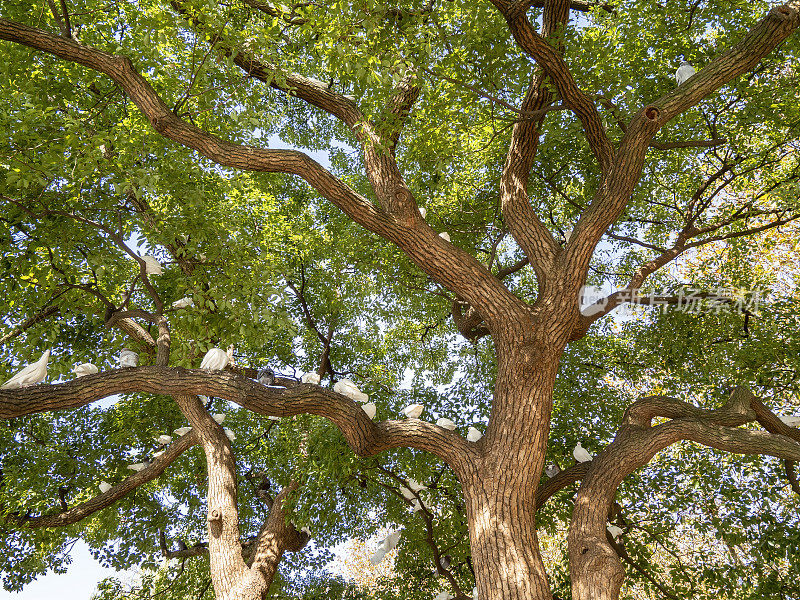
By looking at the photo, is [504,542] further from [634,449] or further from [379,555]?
[379,555]

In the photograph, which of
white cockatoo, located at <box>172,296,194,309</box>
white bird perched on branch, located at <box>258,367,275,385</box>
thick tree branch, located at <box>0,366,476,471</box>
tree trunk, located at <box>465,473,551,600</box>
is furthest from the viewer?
white bird perched on branch, located at <box>258,367,275,385</box>

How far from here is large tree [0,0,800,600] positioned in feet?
16.6

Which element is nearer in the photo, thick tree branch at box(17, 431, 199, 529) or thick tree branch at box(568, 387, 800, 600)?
thick tree branch at box(568, 387, 800, 600)

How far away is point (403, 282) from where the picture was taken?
344 inches

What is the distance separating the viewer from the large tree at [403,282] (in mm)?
5047

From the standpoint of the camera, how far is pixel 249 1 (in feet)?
21.2

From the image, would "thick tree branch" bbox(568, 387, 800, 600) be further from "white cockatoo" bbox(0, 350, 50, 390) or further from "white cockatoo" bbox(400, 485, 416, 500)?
"white cockatoo" bbox(0, 350, 50, 390)

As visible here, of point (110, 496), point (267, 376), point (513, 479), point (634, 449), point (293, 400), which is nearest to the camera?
point (513, 479)

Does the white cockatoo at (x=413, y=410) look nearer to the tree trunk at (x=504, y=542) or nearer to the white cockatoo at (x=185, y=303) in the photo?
the tree trunk at (x=504, y=542)

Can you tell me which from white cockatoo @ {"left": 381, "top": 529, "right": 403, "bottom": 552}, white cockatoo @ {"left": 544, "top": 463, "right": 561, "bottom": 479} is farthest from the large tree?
white cockatoo @ {"left": 544, "top": 463, "right": 561, "bottom": 479}

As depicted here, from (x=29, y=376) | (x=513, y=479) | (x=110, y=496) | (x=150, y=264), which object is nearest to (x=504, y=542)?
(x=513, y=479)

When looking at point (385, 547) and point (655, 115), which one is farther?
point (385, 547)

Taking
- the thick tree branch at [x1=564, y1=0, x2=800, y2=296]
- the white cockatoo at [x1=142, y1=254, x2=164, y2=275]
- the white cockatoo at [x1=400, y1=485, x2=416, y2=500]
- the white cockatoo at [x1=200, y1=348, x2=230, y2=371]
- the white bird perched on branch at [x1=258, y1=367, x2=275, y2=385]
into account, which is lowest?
the white cockatoo at [x1=400, y1=485, x2=416, y2=500]

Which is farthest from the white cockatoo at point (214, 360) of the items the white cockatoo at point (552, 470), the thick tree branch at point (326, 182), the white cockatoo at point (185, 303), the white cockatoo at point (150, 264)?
the white cockatoo at point (552, 470)
